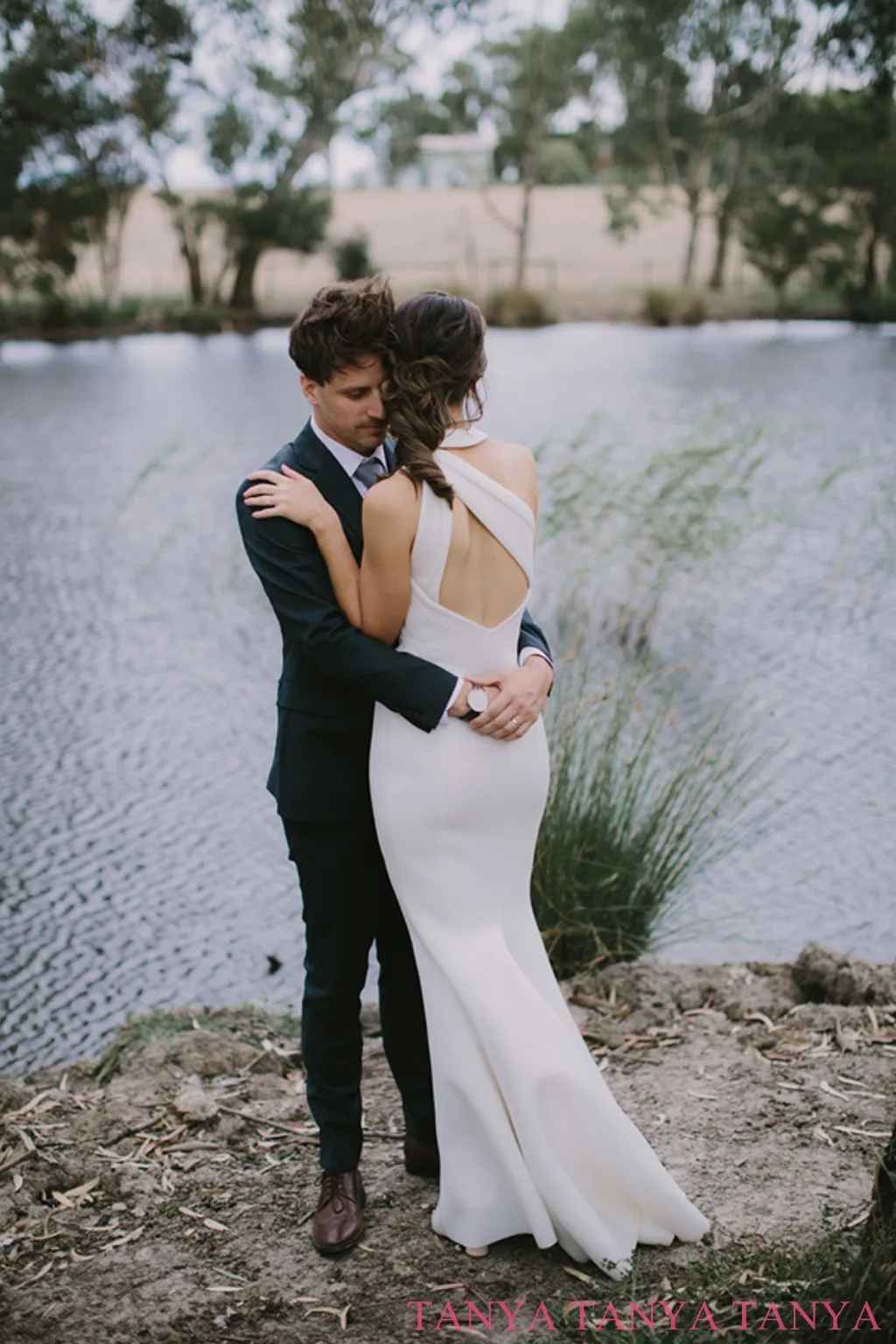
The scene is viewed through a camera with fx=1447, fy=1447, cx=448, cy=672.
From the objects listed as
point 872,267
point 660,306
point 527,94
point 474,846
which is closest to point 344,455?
point 474,846

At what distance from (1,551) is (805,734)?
5.50m

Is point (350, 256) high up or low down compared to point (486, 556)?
up

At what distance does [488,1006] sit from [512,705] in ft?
1.56

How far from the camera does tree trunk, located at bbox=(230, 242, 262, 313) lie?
2877cm

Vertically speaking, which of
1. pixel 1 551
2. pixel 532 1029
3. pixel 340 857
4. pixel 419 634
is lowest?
pixel 1 551

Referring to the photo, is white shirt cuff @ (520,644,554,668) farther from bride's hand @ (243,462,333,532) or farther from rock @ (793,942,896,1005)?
rock @ (793,942,896,1005)

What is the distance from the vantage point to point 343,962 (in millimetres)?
2471

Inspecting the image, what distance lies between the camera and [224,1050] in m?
3.39

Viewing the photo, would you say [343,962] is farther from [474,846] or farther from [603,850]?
[603,850]

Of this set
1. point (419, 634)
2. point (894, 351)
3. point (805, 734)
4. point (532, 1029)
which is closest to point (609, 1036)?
point (532, 1029)

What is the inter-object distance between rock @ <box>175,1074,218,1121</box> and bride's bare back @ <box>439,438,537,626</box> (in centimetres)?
130

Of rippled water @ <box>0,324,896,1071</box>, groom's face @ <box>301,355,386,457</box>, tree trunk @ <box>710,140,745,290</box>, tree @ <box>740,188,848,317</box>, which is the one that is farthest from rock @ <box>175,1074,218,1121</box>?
tree trunk @ <box>710,140,745,290</box>

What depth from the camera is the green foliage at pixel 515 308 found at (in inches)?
1002

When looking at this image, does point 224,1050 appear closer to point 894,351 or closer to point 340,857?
point 340,857
